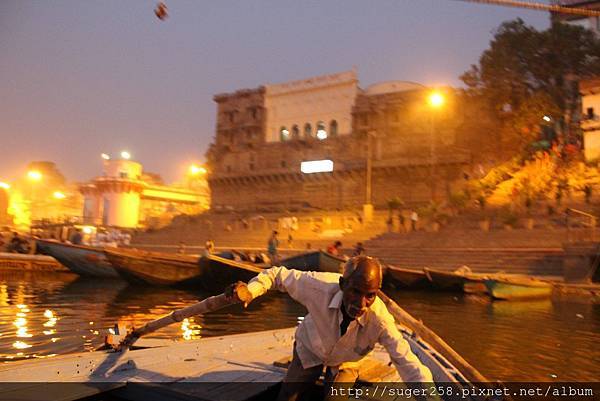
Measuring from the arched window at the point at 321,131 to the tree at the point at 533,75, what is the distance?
1451 centimetres

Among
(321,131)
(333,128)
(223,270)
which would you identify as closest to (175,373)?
(223,270)

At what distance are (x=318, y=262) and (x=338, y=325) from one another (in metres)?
12.3

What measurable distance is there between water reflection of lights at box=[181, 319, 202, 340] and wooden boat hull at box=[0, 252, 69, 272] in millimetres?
15023

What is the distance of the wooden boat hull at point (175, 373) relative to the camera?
3.12 meters

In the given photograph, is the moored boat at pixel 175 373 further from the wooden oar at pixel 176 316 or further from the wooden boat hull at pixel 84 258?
the wooden boat hull at pixel 84 258

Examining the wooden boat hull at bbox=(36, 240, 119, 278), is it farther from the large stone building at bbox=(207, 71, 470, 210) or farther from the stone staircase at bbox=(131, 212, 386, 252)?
the large stone building at bbox=(207, 71, 470, 210)

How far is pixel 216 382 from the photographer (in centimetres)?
343

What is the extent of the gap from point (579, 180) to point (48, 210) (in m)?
61.3

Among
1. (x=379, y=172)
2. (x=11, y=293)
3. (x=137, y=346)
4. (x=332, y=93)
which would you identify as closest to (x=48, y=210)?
(x=332, y=93)

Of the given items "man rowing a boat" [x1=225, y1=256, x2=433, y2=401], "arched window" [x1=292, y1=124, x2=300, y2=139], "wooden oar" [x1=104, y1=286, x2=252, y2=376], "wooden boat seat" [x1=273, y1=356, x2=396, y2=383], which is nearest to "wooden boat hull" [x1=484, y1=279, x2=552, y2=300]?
"wooden boat seat" [x1=273, y1=356, x2=396, y2=383]

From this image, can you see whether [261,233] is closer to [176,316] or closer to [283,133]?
[283,133]

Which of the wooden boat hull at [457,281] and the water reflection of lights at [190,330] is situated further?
the wooden boat hull at [457,281]

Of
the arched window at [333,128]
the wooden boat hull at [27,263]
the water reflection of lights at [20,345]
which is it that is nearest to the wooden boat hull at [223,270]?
the water reflection of lights at [20,345]

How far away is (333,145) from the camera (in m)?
44.1
